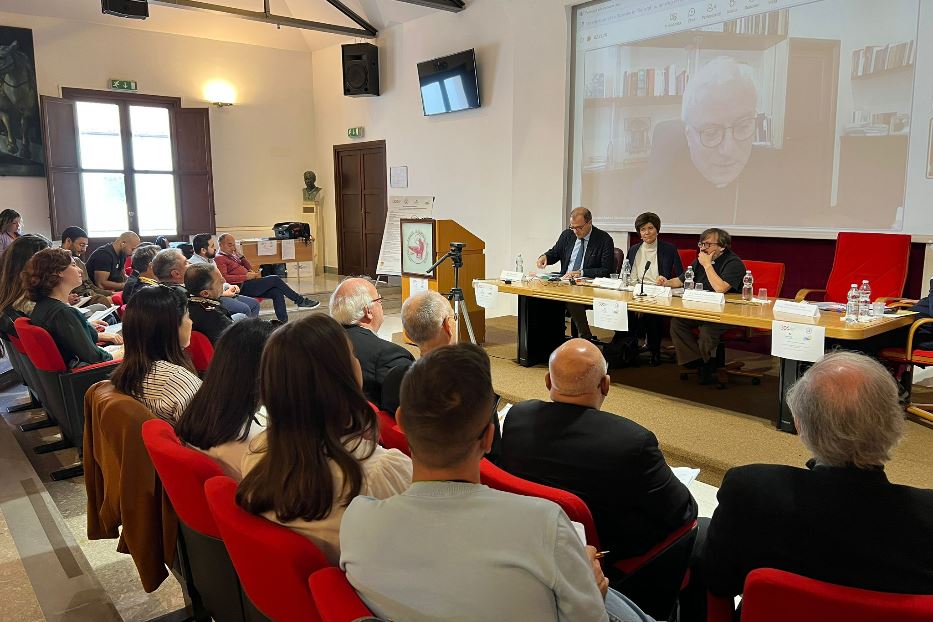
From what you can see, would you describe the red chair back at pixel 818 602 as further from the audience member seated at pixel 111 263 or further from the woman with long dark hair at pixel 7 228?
the woman with long dark hair at pixel 7 228

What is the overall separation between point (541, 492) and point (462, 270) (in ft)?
13.8

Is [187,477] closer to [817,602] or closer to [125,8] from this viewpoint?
[817,602]

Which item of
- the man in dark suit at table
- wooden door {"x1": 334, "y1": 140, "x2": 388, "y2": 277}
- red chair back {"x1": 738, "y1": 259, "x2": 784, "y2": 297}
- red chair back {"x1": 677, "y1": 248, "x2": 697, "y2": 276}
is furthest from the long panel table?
wooden door {"x1": 334, "y1": 140, "x2": 388, "y2": 277}

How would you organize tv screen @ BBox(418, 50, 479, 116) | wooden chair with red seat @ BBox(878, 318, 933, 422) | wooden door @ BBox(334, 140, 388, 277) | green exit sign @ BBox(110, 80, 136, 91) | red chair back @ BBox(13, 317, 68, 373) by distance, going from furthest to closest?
wooden door @ BBox(334, 140, 388, 277) < green exit sign @ BBox(110, 80, 136, 91) < tv screen @ BBox(418, 50, 479, 116) < wooden chair with red seat @ BBox(878, 318, 933, 422) < red chair back @ BBox(13, 317, 68, 373)

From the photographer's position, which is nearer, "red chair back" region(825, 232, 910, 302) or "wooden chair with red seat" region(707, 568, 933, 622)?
"wooden chair with red seat" region(707, 568, 933, 622)

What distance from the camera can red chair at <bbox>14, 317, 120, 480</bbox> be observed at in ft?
10.1

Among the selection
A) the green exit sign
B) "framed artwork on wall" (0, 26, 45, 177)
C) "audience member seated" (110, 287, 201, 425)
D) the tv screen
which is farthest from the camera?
the green exit sign

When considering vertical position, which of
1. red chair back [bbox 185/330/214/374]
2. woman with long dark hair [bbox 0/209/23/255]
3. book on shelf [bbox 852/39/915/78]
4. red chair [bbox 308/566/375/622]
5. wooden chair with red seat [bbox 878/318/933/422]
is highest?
book on shelf [bbox 852/39/915/78]

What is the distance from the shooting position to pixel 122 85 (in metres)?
9.06

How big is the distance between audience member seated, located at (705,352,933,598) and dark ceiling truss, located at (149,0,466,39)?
23.6ft

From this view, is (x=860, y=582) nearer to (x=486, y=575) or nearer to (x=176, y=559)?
(x=486, y=575)

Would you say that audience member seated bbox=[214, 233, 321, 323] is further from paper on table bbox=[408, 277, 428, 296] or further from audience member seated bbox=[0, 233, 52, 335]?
audience member seated bbox=[0, 233, 52, 335]

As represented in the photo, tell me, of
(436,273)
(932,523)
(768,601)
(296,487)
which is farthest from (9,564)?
(436,273)

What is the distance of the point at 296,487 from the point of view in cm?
131
